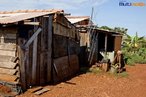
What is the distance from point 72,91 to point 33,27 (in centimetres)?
329

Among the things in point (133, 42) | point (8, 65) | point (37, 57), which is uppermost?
point (133, 42)

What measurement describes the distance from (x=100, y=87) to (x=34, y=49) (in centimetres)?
393

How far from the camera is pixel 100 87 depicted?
11.8 m

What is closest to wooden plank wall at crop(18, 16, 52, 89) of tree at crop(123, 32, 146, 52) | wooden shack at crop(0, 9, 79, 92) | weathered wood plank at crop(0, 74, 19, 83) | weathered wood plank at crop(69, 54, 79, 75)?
wooden shack at crop(0, 9, 79, 92)

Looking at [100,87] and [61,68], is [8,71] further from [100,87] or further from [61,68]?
[100,87]

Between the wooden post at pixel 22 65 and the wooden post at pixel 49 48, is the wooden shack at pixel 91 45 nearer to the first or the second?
the wooden post at pixel 49 48

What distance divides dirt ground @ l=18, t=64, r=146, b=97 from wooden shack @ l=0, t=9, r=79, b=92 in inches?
27.8

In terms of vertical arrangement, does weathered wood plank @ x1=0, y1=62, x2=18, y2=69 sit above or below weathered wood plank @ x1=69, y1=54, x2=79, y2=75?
above

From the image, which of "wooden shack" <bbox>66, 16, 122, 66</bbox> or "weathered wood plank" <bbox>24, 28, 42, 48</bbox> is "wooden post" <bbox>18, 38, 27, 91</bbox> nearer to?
"weathered wood plank" <bbox>24, 28, 42, 48</bbox>

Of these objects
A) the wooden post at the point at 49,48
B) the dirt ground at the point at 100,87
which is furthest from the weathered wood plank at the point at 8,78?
the wooden post at the point at 49,48

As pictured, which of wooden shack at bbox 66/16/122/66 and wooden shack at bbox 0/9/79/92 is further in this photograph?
wooden shack at bbox 66/16/122/66

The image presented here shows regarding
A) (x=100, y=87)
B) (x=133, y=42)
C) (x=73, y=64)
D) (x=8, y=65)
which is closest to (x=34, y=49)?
(x=8, y=65)

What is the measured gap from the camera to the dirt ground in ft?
33.7

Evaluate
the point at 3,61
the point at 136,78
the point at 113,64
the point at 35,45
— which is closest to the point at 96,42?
the point at 113,64
